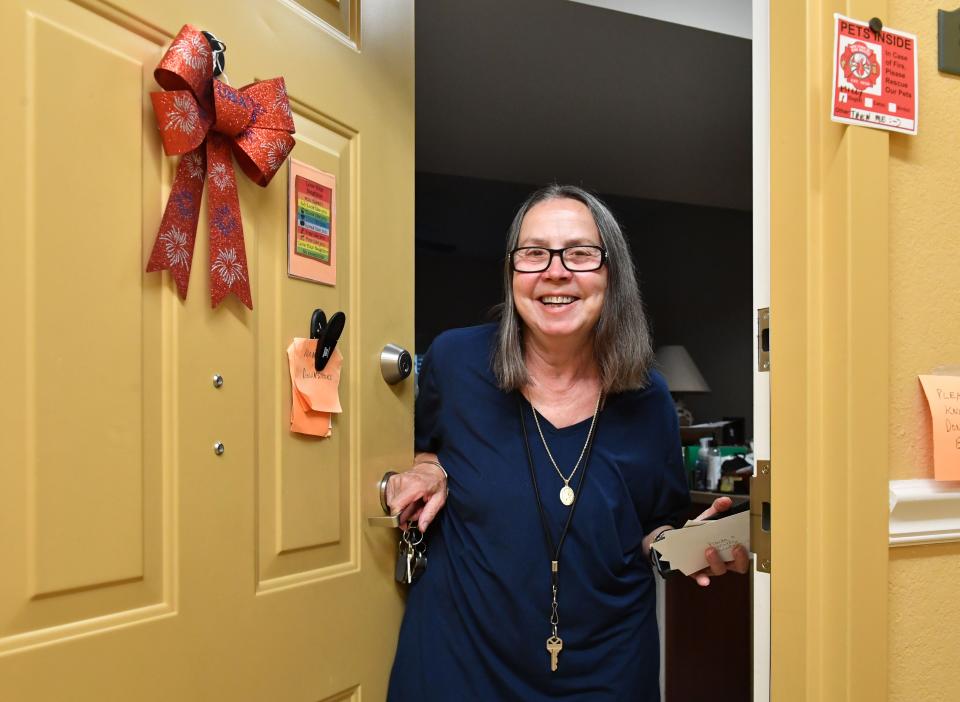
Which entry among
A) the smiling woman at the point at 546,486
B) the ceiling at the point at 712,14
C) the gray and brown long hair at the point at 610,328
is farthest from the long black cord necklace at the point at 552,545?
the ceiling at the point at 712,14

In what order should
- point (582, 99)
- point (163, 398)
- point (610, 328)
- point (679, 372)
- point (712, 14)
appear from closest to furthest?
point (163, 398)
point (610, 328)
point (712, 14)
point (582, 99)
point (679, 372)

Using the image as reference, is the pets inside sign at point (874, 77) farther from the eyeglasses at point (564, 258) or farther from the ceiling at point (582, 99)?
the ceiling at point (582, 99)

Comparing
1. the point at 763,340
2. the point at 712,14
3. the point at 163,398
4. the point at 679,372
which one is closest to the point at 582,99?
the point at 712,14

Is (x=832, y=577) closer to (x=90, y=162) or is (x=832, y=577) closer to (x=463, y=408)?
(x=463, y=408)

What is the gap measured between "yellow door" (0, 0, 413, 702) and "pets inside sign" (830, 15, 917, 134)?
0.71 m

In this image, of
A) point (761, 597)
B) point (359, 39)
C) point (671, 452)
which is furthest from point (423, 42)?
point (761, 597)

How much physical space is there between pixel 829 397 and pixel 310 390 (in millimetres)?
693

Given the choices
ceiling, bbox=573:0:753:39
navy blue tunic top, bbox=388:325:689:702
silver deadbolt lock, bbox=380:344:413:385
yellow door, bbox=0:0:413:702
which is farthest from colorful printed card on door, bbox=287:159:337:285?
ceiling, bbox=573:0:753:39

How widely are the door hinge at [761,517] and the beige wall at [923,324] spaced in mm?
146

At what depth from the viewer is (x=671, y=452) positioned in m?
1.56

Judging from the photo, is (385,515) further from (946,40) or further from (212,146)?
(946,40)

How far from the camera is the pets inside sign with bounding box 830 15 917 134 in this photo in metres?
0.94

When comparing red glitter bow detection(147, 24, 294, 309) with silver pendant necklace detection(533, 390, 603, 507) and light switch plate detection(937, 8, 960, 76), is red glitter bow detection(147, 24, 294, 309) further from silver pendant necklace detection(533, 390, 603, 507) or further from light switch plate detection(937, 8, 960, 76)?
light switch plate detection(937, 8, 960, 76)

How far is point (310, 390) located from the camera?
1.12 meters
